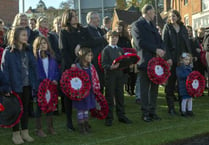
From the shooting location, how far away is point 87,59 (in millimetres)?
6922

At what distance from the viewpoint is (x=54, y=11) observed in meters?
57.7

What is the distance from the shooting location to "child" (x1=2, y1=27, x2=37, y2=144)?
6.11 metres

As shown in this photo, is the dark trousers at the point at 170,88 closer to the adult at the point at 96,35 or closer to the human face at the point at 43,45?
the adult at the point at 96,35

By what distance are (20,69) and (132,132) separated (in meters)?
2.41

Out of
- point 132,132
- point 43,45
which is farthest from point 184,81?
point 43,45

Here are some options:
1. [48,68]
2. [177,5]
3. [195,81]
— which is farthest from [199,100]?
[177,5]

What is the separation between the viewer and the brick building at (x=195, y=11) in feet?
110

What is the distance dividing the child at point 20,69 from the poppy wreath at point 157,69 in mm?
2587

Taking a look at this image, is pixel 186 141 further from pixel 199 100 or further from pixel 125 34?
pixel 199 100

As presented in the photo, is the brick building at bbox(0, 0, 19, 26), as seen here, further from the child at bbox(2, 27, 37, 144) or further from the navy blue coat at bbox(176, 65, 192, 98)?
the child at bbox(2, 27, 37, 144)

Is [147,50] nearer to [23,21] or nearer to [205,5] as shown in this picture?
[23,21]

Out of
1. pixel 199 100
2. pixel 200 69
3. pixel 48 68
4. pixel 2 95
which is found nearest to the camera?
pixel 2 95

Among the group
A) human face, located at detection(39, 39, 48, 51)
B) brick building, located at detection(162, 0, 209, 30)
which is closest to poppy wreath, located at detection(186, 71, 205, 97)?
human face, located at detection(39, 39, 48, 51)

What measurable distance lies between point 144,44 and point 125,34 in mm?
1735
